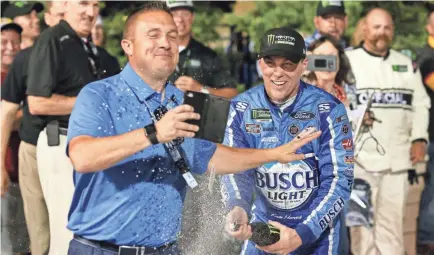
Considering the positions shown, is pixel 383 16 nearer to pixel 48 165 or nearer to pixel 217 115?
pixel 48 165

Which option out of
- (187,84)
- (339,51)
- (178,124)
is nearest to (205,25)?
(187,84)

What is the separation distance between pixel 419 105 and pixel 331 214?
4.27 m

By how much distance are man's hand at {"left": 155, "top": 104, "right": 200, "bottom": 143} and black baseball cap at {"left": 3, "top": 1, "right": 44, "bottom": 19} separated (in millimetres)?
6264

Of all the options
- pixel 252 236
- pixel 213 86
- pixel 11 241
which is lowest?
pixel 11 241

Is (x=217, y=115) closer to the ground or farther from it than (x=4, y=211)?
farther from it

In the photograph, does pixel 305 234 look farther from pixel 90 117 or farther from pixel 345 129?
pixel 90 117

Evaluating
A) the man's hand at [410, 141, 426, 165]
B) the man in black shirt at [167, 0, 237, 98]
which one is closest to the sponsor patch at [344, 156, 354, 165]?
the man in black shirt at [167, 0, 237, 98]

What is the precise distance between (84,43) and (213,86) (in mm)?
1295

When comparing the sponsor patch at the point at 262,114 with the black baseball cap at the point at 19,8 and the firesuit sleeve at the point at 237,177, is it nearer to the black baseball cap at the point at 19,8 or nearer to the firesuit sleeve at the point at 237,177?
the firesuit sleeve at the point at 237,177

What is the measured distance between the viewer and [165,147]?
4.95 m

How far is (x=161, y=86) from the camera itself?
5.14 meters

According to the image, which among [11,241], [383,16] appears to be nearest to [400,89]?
[383,16]

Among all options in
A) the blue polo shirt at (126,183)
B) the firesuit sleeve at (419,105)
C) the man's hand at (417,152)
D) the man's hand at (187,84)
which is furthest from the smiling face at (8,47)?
the blue polo shirt at (126,183)

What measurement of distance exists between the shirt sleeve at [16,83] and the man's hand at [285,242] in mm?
3777
